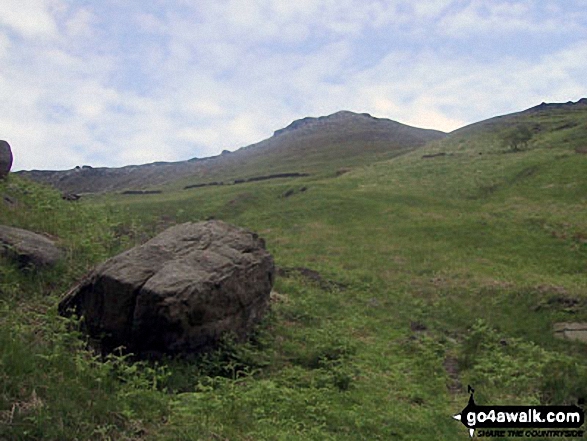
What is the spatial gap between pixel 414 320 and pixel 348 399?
35.3 feet

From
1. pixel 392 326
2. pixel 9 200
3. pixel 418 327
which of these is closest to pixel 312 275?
pixel 392 326

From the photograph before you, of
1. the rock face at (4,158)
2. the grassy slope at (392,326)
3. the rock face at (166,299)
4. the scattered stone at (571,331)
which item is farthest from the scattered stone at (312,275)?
the rock face at (4,158)

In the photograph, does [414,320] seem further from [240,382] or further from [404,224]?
[404,224]

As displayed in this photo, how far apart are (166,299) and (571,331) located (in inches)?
561

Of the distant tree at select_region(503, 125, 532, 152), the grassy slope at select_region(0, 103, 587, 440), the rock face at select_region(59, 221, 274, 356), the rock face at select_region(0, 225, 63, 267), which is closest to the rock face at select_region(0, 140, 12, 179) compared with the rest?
the grassy slope at select_region(0, 103, 587, 440)

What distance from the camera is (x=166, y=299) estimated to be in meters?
12.4

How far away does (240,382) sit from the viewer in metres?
12.2

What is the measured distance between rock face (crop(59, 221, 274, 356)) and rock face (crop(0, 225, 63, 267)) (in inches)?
76.0

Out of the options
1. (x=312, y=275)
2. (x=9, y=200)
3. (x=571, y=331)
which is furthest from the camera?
(x=312, y=275)

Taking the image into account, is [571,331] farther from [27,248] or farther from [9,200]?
[9,200]

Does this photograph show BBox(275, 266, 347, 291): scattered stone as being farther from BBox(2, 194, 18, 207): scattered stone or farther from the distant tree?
the distant tree

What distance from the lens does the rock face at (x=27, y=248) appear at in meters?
14.1

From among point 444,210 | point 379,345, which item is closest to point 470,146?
point 444,210

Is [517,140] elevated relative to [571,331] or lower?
elevated
